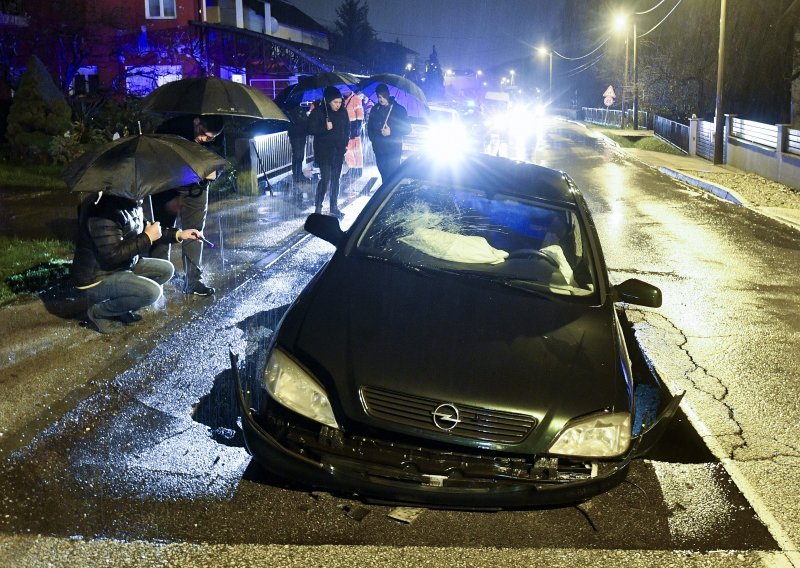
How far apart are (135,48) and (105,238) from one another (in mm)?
28666

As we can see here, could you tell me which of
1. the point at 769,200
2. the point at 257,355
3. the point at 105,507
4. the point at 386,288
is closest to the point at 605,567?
the point at 386,288

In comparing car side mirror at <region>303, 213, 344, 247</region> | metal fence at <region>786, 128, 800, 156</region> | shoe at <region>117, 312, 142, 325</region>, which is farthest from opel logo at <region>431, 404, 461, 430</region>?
metal fence at <region>786, 128, 800, 156</region>

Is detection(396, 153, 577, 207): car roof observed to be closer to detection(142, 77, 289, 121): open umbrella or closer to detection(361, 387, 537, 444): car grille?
detection(361, 387, 537, 444): car grille

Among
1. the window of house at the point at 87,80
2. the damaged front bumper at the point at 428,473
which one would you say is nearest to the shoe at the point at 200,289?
the damaged front bumper at the point at 428,473

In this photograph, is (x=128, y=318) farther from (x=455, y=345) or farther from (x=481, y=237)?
(x=455, y=345)

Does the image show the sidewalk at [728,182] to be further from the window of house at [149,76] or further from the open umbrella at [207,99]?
the window of house at [149,76]

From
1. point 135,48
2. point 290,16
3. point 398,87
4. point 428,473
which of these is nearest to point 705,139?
point 398,87

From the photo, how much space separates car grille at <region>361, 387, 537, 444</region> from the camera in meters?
3.67

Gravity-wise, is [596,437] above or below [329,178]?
below

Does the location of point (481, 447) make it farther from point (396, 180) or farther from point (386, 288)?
point (396, 180)

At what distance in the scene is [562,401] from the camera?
12.5 ft

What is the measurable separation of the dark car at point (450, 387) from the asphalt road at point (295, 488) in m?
0.32

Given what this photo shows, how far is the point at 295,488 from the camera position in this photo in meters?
4.15

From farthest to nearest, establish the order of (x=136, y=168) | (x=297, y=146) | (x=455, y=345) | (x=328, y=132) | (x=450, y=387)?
(x=297, y=146), (x=328, y=132), (x=136, y=168), (x=455, y=345), (x=450, y=387)
